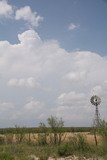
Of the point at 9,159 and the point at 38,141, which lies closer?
the point at 9,159

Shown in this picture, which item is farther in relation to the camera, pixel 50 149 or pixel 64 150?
pixel 50 149

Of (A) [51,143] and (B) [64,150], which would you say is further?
(A) [51,143]

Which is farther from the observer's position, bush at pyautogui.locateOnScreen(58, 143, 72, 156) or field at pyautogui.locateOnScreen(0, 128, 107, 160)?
bush at pyautogui.locateOnScreen(58, 143, 72, 156)

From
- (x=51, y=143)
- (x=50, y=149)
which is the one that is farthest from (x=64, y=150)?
(x=51, y=143)

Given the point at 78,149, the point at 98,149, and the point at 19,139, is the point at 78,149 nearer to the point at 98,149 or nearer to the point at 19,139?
the point at 98,149

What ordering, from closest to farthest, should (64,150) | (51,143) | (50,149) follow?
(64,150)
(50,149)
(51,143)

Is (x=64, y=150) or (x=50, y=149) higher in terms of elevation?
(x=50, y=149)

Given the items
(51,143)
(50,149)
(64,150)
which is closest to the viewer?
(64,150)

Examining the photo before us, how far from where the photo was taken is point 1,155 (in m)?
33.3

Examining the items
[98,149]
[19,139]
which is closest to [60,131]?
[19,139]

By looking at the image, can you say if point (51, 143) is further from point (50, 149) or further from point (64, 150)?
point (64, 150)

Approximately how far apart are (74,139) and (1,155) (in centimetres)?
1251

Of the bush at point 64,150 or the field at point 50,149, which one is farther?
the bush at point 64,150

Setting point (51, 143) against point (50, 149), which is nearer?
point (50, 149)
